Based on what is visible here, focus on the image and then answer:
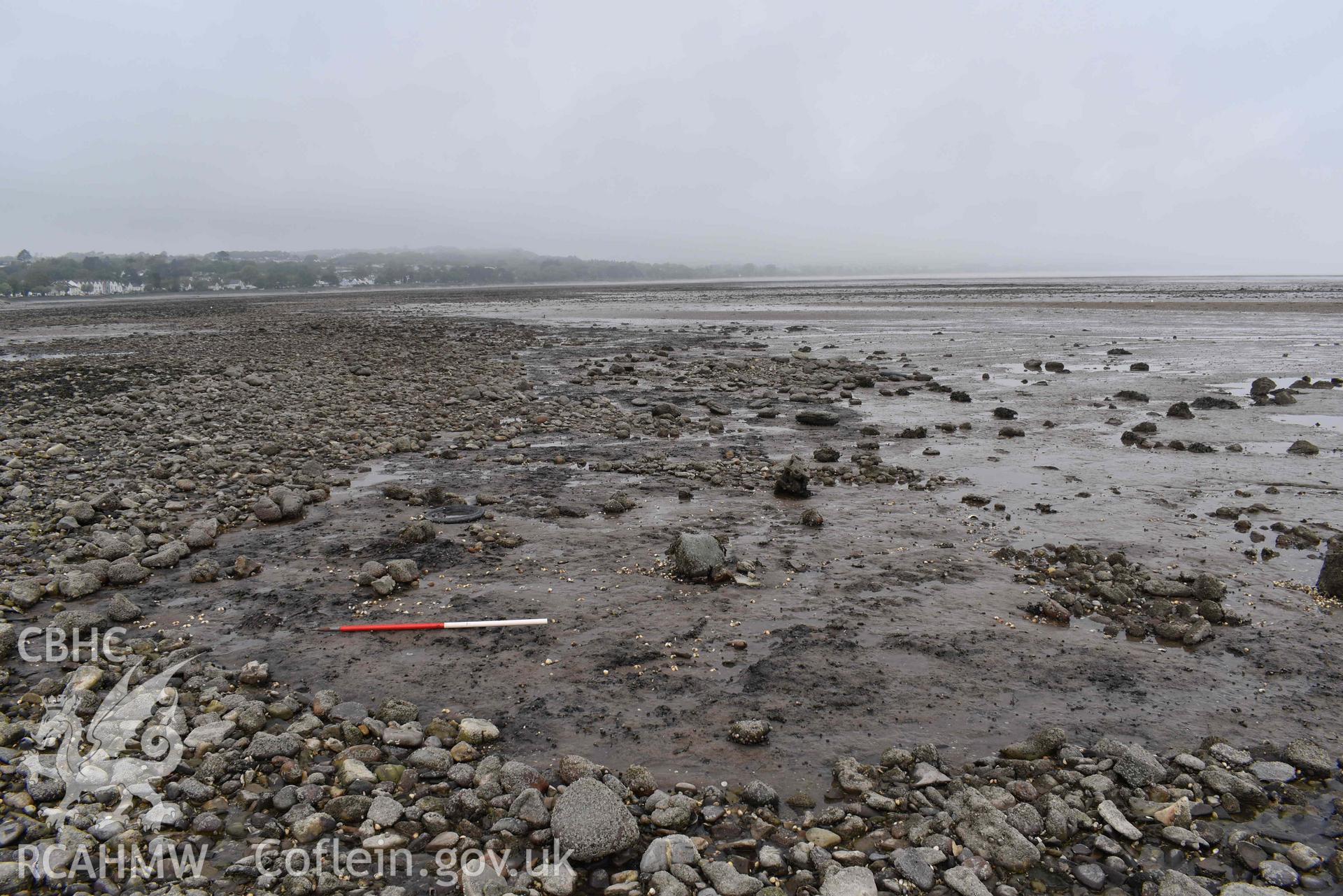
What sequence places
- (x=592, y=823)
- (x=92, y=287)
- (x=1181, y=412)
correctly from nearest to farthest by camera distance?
(x=592, y=823)
(x=1181, y=412)
(x=92, y=287)

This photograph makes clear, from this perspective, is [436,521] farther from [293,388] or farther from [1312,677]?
[293,388]

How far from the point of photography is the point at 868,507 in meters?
12.0

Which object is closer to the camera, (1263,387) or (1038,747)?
(1038,747)

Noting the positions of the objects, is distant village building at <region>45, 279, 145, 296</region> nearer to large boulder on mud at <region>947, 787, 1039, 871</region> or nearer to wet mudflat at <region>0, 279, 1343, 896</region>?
wet mudflat at <region>0, 279, 1343, 896</region>

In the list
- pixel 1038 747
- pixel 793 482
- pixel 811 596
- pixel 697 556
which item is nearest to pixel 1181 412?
pixel 793 482

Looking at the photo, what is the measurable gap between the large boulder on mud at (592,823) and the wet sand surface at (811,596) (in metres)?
0.76

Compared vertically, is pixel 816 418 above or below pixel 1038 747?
above

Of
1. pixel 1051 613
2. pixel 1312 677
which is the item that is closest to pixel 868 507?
pixel 1051 613

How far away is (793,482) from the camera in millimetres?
12523

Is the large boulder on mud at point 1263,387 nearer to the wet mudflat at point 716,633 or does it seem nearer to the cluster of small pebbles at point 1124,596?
the wet mudflat at point 716,633

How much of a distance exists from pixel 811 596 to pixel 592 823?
4638 mm

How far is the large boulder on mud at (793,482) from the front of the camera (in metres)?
12.5

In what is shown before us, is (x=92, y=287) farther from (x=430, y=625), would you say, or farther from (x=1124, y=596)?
(x=1124, y=596)

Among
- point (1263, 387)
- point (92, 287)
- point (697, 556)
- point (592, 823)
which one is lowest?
point (592, 823)
